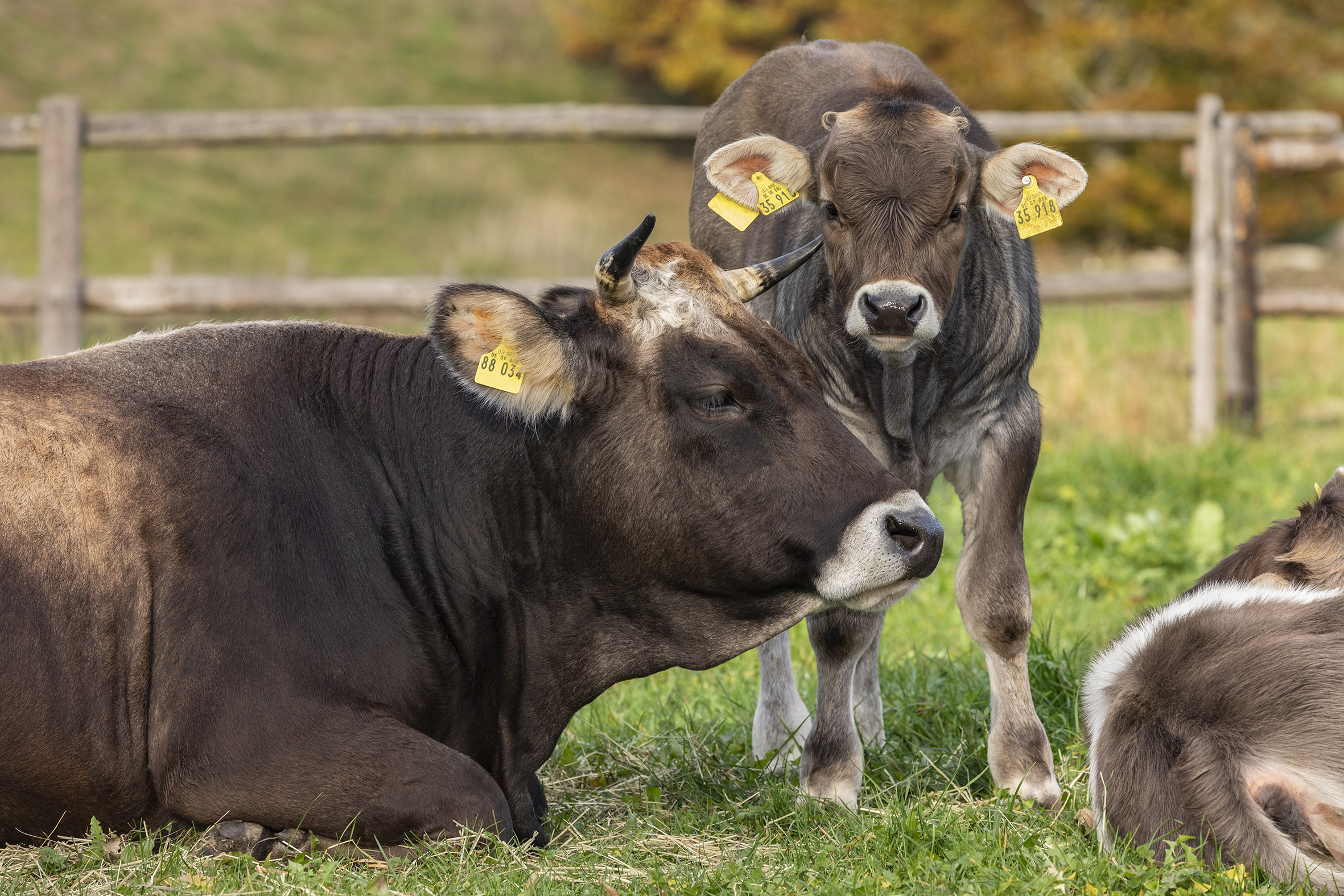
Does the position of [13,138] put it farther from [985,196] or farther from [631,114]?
[985,196]

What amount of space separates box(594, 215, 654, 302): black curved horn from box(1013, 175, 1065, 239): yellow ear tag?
1.34 meters

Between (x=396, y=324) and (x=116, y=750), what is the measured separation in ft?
39.0

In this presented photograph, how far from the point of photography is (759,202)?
4.58 m

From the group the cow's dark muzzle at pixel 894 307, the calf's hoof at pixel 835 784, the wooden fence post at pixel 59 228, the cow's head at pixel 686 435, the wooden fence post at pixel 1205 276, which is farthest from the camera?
the wooden fence post at pixel 1205 276

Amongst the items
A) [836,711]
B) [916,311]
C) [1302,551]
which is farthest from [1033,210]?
[836,711]

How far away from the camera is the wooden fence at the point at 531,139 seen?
9133 mm

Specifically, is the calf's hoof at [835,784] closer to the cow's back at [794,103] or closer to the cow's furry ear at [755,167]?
the cow's back at [794,103]

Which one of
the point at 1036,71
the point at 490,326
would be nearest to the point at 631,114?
the point at 490,326

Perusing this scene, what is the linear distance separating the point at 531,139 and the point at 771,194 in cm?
534

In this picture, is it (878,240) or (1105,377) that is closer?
(878,240)

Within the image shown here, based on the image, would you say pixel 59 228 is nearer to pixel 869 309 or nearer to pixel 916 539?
pixel 869 309

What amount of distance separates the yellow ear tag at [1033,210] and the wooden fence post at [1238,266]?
20.0 feet

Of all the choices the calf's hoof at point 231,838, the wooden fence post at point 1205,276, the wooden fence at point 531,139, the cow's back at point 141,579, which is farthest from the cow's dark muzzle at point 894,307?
the wooden fence post at point 1205,276

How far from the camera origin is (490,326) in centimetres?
367
